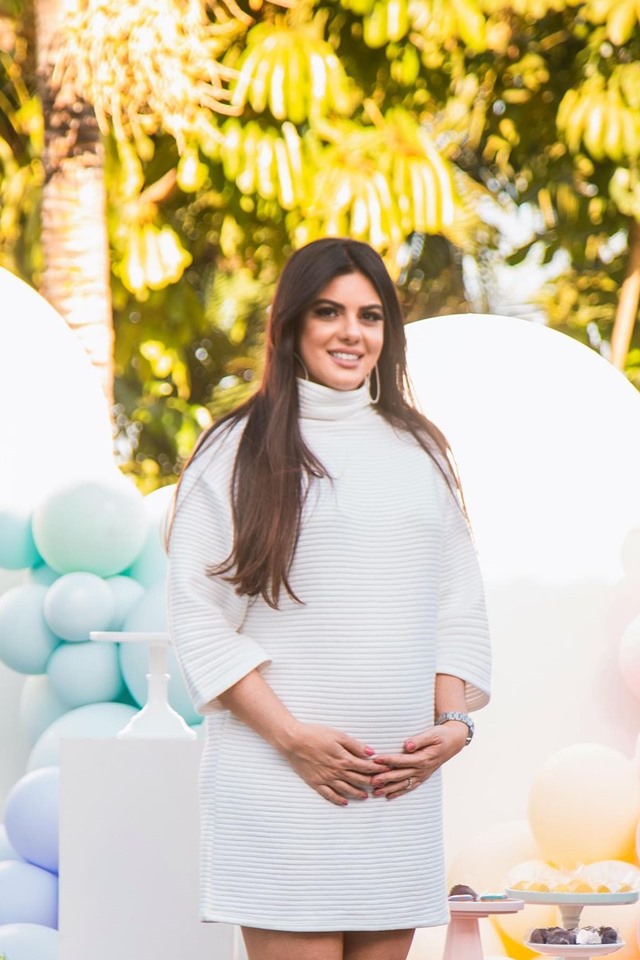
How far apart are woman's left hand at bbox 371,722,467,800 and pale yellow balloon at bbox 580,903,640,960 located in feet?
5.56

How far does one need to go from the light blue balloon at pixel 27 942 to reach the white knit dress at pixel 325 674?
5.35 ft

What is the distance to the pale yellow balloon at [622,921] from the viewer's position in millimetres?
3758

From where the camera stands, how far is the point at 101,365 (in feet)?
21.9

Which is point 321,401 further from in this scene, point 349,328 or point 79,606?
point 79,606

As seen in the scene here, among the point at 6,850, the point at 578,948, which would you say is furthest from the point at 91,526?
the point at 578,948

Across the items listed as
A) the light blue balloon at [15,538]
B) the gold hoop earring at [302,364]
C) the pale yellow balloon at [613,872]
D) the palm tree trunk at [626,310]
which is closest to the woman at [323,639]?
the gold hoop earring at [302,364]

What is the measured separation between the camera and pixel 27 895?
3.84 meters

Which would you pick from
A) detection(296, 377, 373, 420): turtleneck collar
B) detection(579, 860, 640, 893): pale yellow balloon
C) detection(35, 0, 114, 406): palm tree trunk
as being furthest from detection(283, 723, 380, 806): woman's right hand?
detection(35, 0, 114, 406): palm tree trunk

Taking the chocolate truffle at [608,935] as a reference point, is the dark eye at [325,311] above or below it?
above

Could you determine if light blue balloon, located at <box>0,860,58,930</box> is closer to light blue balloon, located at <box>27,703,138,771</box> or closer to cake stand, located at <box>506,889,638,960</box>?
light blue balloon, located at <box>27,703,138,771</box>

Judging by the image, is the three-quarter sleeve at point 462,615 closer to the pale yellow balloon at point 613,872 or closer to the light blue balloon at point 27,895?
the pale yellow balloon at point 613,872

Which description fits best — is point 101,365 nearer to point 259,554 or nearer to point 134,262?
point 134,262

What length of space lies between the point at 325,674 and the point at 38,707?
242cm

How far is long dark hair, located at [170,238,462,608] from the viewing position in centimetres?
219
